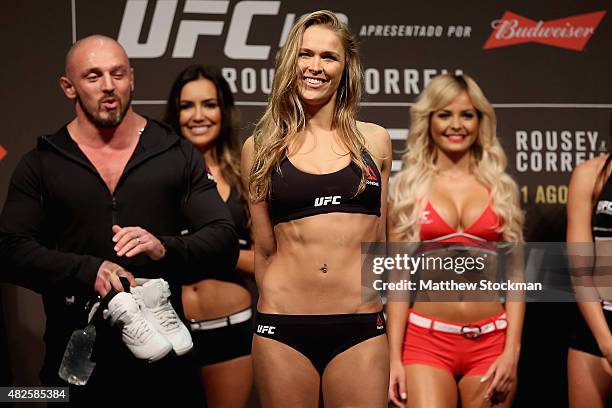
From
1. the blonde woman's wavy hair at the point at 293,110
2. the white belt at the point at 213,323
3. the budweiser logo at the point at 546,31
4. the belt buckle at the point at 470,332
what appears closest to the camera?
the blonde woman's wavy hair at the point at 293,110

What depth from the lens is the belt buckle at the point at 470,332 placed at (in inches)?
146

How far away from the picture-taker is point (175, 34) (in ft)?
14.4

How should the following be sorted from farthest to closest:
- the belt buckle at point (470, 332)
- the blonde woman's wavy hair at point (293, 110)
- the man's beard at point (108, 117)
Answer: the belt buckle at point (470, 332) → the man's beard at point (108, 117) → the blonde woman's wavy hair at point (293, 110)

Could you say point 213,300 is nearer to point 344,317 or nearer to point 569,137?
point 344,317

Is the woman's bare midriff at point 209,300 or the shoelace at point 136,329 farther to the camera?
the woman's bare midriff at point 209,300

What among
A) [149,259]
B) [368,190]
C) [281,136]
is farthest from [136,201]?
[368,190]

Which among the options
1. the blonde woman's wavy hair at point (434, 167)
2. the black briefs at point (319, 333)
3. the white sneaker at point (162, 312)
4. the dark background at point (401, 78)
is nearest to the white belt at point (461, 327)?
the blonde woman's wavy hair at point (434, 167)

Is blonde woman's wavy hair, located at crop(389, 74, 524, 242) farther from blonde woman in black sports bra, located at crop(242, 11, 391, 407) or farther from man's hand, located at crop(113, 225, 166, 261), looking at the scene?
man's hand, located at crop(113, 225, 166, 261)

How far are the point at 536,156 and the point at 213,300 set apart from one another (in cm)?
183

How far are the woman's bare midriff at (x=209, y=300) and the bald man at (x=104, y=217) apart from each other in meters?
0.72

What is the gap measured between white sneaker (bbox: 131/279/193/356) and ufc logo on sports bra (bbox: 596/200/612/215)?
179cm

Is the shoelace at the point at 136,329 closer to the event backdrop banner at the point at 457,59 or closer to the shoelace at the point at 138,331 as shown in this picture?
the shoelace at the point at 138,331

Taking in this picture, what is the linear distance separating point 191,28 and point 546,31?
178 cm

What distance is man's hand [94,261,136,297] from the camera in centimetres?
280
